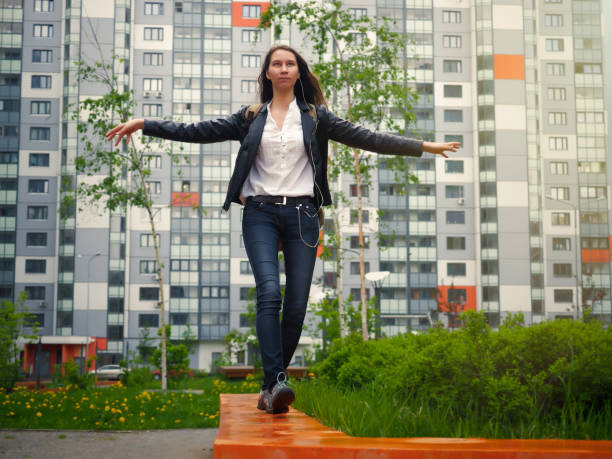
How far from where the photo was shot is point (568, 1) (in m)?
62.9

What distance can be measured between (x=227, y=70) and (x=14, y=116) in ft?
60.8

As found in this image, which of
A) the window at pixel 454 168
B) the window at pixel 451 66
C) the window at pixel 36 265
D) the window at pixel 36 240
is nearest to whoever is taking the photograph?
the window at pixel 36 265

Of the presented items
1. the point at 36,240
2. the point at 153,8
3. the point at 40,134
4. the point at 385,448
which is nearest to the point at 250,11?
the point at 153,8

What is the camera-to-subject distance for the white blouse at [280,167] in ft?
13.2

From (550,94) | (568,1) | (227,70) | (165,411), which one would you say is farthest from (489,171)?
(165,411)

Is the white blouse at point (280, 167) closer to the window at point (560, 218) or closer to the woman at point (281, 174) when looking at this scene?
the woman at point (281, 174)

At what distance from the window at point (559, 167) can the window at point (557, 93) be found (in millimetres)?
5725

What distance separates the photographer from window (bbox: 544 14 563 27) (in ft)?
205

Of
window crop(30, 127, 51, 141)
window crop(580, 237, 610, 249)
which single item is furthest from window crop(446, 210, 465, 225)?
window crop(30, 127, 51, 141)

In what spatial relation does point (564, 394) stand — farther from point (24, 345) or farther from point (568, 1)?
point (568, 1)

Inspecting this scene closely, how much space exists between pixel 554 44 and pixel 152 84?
3532cm

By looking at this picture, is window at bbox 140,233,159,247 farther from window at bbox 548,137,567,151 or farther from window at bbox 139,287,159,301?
window at bbox 548,137,567,151

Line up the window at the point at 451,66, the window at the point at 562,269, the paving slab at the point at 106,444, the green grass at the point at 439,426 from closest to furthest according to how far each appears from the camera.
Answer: the green grass at the point at 439,426 → the paving slab at the point at 106,444 → the window at the point at 562,269 → the window at the point at 451,66

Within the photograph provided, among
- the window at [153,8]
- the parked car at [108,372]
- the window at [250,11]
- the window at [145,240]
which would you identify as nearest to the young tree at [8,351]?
the parked car at [108,372]
